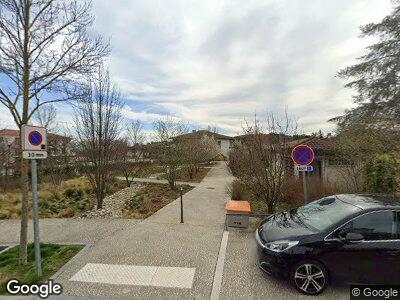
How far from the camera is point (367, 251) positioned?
154 inches

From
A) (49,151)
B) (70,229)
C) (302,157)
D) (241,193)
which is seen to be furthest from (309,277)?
(49,151)

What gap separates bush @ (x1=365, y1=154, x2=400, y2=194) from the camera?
288 inches

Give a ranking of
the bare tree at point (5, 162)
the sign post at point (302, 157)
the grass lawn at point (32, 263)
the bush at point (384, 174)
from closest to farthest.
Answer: the grass lawn at point (32, 263)
the sign post at point (302, 157)
the bush at point (384, 174)
the bare tree at point (5, 162)

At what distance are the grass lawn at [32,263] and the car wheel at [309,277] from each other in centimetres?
404

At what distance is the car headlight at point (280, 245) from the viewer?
4.16 metres

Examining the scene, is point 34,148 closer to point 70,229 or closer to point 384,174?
point 70,229

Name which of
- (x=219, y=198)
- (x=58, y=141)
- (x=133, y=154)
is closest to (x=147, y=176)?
(x=133, y=154)

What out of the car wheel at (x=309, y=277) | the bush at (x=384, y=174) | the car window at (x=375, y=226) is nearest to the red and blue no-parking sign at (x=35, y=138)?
the car wheel at (x=309, y=277)

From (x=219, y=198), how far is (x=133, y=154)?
1057cm

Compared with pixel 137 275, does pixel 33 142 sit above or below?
above

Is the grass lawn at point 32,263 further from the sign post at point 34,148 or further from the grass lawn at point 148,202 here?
the grass lawn at point 148,202

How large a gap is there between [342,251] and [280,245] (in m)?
0.87

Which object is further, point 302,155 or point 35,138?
point 302,155

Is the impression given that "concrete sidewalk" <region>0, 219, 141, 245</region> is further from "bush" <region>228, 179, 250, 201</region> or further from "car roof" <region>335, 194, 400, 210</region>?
"car roof" <region>335, 194, 400, 210</region>
